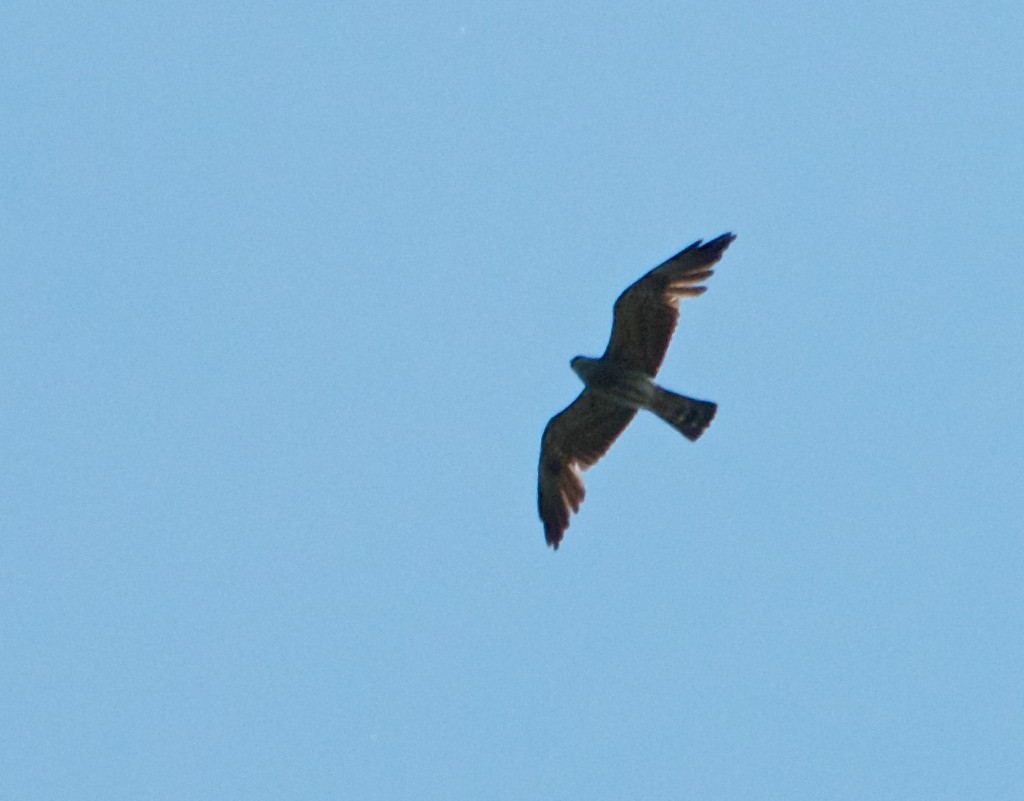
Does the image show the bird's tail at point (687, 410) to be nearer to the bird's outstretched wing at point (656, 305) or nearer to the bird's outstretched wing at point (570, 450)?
the bird's outstretched wing at point (656, 305)

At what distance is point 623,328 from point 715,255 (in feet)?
4.32

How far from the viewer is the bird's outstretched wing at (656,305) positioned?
71.4 feet

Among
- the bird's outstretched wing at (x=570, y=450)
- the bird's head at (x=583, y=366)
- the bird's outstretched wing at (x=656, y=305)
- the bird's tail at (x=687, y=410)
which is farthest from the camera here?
the bird's outstretched wing at (x=570, y=450)

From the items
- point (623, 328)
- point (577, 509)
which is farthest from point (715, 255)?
point (577, 509)

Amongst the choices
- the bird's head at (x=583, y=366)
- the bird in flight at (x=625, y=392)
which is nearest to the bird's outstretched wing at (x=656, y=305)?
the bird in flight at (x=625, y=392)

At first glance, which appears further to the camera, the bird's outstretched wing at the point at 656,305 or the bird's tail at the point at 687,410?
the bird's tail at the point at 687,410

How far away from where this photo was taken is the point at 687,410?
22234 mm

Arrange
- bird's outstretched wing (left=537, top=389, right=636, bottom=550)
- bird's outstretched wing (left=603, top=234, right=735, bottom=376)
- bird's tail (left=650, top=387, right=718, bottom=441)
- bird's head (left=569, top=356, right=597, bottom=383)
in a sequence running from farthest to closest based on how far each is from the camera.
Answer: bird's outstretched wing (left=537, top=389, right=636, bottom=550) < bird's head (left=569, top=356, right=597, bottom=383) < bird's tail (left=650, top=387, right=718, bottom=441) < bird's outstretched wing (left=603, top=234, right=735, bottom=376)

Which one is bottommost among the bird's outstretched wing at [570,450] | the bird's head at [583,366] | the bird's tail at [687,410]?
the bird's tail at [687,410]

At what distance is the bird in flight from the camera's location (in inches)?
859

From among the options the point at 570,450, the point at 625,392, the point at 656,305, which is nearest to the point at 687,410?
the point at 625,392

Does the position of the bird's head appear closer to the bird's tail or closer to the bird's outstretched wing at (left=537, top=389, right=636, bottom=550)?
the bird's outstretched wing at (left=537, top=389, right=636, bottom=550)

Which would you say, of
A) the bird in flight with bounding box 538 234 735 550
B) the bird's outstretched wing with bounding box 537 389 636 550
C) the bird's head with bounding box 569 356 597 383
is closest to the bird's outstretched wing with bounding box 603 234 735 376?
the bird in flight with bounding box 538 234 735 550

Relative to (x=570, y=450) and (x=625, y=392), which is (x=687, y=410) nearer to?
(x=625, y=392)
